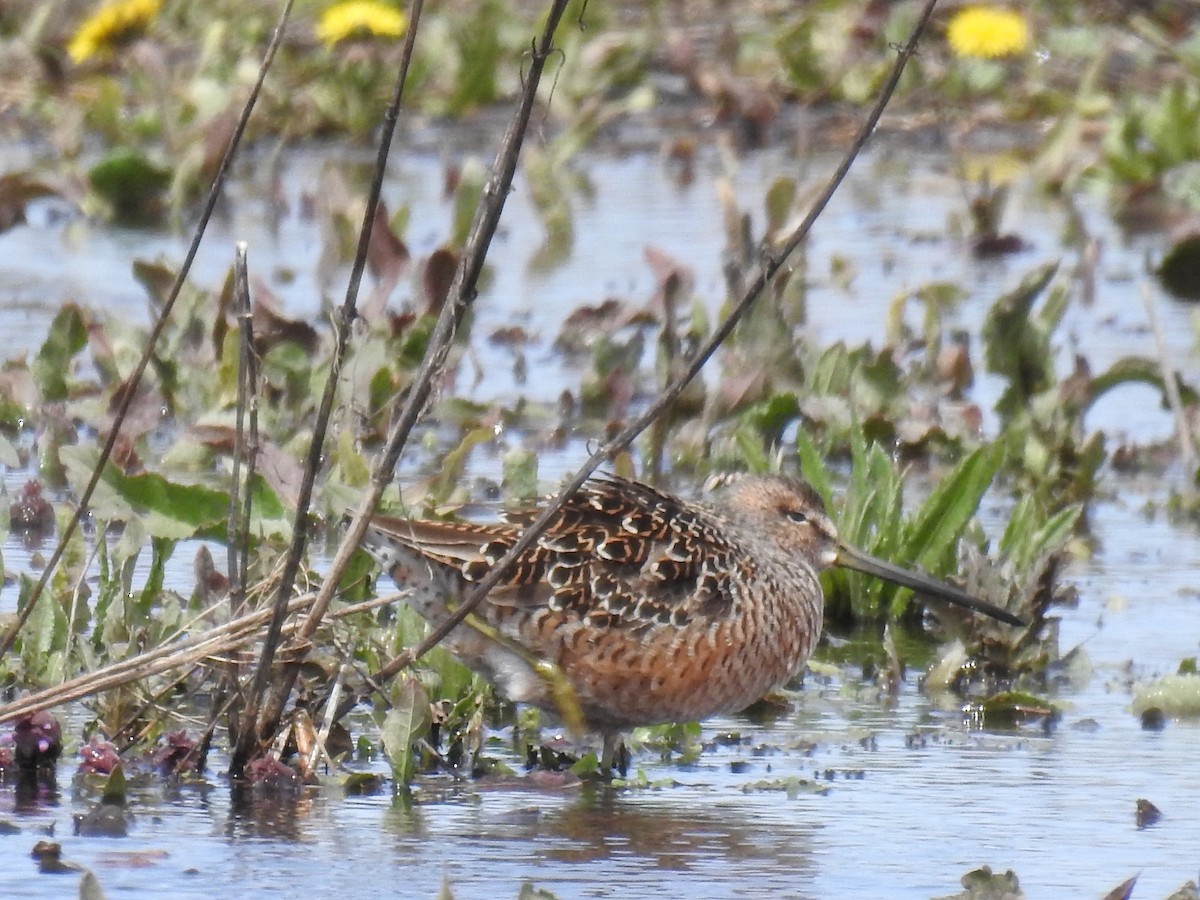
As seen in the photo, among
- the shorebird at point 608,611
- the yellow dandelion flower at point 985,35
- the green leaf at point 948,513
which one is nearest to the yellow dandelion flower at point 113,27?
the yellow dandelion flower at point 985,35

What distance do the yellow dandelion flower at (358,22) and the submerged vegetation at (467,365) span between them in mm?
28

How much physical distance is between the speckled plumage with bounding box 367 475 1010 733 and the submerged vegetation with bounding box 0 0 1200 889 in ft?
0.52

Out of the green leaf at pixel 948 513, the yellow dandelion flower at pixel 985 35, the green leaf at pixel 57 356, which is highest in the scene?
the yellow dandelion flower at pixel 985 35

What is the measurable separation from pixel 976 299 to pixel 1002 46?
3818mm

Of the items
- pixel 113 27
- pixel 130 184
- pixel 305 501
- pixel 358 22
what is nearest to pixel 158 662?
pixel 305 501

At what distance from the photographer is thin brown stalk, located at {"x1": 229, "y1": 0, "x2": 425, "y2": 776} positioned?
14.2 feet

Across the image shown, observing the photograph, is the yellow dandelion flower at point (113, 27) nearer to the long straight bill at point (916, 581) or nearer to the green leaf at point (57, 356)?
the green leaf at point (57, 356)

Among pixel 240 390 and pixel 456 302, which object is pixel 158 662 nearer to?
pixel 240 390

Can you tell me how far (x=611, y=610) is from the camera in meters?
5.27

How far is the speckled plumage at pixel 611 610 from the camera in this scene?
17.1 feet

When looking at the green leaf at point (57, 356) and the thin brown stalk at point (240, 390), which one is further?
the green leaf at point (57, 356)

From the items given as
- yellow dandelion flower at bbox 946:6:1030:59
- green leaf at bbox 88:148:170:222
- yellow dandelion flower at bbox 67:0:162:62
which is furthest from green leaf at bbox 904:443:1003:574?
yellow dandelion flower at bbox 67:0:162:62

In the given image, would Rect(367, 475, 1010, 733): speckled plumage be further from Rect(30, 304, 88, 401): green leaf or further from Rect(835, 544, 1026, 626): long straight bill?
Rect(30, 304, 88, 401): green leaf

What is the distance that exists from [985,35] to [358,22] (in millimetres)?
3465
